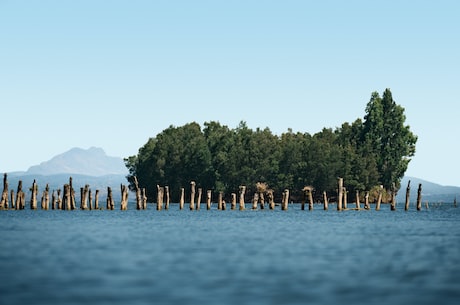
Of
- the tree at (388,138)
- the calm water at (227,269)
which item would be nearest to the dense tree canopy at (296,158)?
the tree at (388,138)

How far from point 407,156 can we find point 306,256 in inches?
4950

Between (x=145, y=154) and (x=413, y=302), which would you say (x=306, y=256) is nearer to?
(x=413, y=302)

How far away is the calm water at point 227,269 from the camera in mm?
24219

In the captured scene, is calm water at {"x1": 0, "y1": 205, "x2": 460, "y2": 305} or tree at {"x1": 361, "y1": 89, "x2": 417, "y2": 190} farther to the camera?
tree at {"x1": 361, "y1": 89, "x2": 417, "y2": 190}

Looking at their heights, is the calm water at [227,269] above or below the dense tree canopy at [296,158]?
below

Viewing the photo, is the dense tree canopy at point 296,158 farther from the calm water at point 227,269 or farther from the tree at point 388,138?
the calm water at point 227,269

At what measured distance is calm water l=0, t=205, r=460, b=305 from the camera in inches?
953

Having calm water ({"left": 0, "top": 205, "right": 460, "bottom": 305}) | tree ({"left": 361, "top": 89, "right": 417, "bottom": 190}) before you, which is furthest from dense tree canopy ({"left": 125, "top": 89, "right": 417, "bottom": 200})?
calm water ({"left": 0, "top": 205, "right": 460, "bottom": 305})

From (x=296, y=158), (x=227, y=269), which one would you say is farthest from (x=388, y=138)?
(x=227, y=269)

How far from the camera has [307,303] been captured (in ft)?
74.7

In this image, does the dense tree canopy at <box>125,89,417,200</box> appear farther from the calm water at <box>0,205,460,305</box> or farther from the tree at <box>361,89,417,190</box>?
the calm water at <box>0,205,460,305</box>

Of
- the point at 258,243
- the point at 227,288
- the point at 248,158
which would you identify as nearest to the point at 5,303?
the point at 227,288

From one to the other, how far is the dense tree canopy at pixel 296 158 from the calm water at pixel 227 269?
99956mm

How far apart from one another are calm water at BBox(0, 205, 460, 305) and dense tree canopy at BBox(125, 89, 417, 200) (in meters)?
100.0
